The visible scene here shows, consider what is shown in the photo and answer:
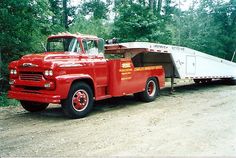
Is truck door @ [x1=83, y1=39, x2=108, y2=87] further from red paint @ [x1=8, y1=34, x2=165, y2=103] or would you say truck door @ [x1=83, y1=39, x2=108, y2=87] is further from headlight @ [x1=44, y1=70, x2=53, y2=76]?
headlight @ [x1=44, y1=70, x2=53, y2=76]

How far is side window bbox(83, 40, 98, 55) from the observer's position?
9.70m

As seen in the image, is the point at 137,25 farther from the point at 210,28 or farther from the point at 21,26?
the point at 210,28

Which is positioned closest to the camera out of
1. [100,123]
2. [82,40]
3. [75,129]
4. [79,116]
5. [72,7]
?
[75,129]

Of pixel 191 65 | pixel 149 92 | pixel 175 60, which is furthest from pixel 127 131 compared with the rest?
pixel 191 65

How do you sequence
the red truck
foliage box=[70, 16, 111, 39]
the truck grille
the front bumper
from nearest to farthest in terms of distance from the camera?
the front bumper
the red truck
the truck grille
foliage box=[70, 16, 111, 39]

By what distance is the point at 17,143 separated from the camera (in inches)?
261

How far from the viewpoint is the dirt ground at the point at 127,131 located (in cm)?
610

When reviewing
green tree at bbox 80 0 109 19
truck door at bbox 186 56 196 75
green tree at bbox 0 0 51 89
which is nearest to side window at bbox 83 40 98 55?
green tree at bbox 0 0 51 89

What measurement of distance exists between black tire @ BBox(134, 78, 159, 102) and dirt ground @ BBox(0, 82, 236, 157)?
467 mm

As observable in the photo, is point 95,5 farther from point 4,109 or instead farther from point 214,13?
point 4,109

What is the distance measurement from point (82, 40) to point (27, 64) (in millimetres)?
1791

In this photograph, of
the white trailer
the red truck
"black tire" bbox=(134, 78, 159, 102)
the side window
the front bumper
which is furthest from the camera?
the white trailer

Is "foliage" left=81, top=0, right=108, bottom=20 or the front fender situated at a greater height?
"foliage" left=81, top=0, right=108, bottom=20

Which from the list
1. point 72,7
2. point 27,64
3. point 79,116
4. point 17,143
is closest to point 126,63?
point 79,116
